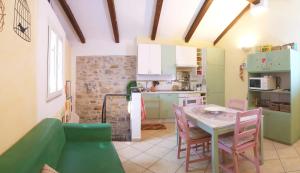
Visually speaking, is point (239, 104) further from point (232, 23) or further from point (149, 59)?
point (232, 23)

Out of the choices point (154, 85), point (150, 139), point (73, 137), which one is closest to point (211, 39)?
point (154, 85)

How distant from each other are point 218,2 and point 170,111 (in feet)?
9.83

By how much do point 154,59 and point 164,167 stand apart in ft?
10.4

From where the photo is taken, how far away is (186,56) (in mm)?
5406

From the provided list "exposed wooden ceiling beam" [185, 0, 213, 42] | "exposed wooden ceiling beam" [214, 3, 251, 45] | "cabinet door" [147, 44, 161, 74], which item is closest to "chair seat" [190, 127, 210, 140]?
"cabinet door" [147, 44, 161, 74]

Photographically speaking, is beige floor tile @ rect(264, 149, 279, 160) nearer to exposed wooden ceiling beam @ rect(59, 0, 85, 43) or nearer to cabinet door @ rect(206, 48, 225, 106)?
cabinet door @ rect(206, 48, 225, 106)

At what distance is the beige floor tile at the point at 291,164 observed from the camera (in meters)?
2.56

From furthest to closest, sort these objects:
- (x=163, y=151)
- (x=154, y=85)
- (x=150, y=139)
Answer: (x=154, y=85), (x=150, y=139), (x=163, y=151)

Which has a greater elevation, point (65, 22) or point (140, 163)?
point (65, 22)

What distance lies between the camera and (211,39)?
589cm

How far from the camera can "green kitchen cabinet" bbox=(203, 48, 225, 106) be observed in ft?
17.7

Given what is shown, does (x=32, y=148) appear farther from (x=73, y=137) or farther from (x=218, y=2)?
(x=218, y=2)

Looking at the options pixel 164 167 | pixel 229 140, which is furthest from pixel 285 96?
pixel 164 167

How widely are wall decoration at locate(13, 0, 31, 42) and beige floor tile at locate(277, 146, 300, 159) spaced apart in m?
3.83
